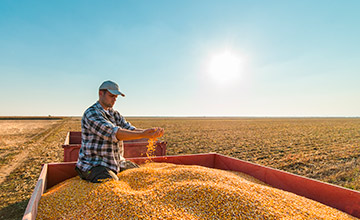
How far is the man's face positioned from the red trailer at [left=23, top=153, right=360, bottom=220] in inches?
46.2

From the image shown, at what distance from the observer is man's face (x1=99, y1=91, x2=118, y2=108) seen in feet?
10.3

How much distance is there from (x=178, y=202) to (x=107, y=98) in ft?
6.28

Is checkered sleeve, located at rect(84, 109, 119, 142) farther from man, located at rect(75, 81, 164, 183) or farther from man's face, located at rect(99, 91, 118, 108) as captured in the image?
man's face, located at rect(99, 91, 118, 108)

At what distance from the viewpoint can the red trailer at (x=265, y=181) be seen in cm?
239

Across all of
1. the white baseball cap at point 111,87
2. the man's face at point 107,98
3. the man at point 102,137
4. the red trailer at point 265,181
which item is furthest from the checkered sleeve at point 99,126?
the red trailer at point 265,181

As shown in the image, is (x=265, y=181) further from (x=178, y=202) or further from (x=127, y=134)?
(x=127, y=134)

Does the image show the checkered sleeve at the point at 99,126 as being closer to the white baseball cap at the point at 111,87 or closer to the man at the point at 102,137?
the man at the point at 102,137

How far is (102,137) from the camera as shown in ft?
9.43

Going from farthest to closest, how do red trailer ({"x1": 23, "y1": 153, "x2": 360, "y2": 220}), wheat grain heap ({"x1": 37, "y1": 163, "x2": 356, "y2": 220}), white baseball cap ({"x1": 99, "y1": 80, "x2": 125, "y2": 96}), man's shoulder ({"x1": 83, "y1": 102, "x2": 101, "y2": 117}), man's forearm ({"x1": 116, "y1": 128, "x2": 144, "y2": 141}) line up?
white baseball cap ({"x1": 99, "y1": 80, "x2": 125, "y2": 96}), man's shoulder ({"x1": 83, "y1": 102, "x2": 101, "y2": 117}), man's forearm ({"x1": 116, "y1": 128, "x2": 144, "y2": 141}), red trailer ({"x1": 23, "y1": 153, "x2": 360, "y2": 220}), wheat grain heap ({"x1": 37, "y1": 163, "x2": 356, "y2": 220})

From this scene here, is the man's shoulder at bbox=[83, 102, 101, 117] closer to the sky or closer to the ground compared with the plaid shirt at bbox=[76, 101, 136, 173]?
closer to the sky

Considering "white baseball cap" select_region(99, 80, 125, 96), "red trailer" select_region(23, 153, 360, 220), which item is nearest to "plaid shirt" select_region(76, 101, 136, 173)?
"white baseball cap" select_region(99, 80, 125, 96)

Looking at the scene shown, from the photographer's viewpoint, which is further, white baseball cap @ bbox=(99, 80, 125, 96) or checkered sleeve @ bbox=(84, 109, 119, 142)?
white baseball cap @ bbox=(99, 80, 125, 96)

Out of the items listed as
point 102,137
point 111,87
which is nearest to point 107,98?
point 111,87

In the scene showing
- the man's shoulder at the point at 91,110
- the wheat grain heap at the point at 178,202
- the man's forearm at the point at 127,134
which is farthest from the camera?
the man's shoulder at the point at 91,110
